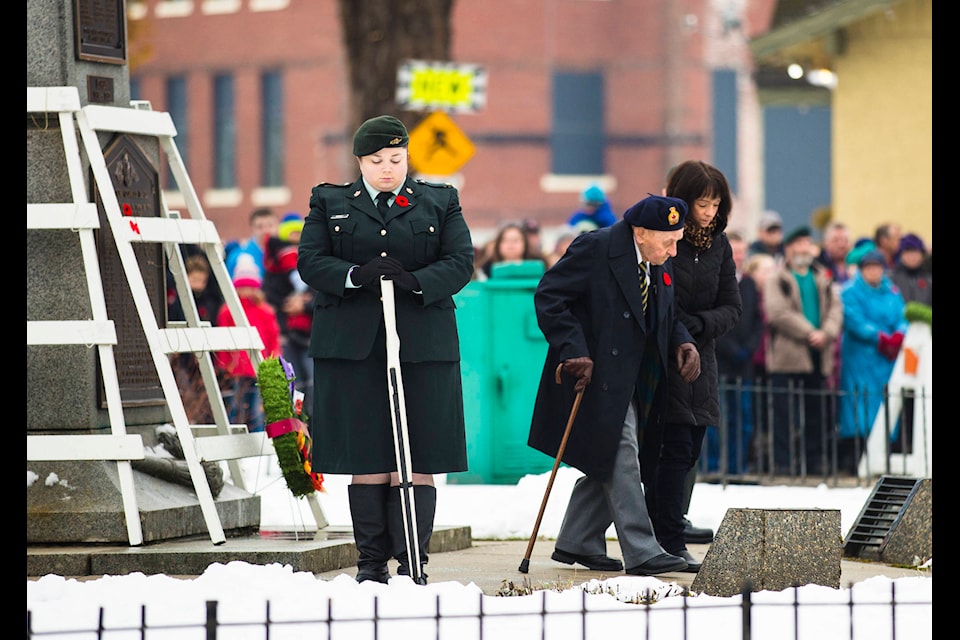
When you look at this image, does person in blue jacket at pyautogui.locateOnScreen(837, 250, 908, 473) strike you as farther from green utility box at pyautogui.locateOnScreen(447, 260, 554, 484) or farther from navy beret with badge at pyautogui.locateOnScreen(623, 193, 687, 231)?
navy beret with badge at pyautogui.locateOnScreen(623, 193, 687, 231)

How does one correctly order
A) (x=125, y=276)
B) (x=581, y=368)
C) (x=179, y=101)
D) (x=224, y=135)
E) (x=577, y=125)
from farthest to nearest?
(x=179, y=101) < (x=224, y=135) < (x=577, y=125) < (x=125, y=276) < (x=581, y=368)

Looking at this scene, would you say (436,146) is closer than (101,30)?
No

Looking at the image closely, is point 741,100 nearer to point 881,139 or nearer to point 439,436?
point 881,139

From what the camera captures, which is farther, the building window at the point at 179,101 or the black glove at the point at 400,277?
the building window at the point at 179,101

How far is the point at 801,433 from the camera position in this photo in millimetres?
14016

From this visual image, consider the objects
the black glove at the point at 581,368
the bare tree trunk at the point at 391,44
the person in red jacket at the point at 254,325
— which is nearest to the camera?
the black glove at the point at 581,368

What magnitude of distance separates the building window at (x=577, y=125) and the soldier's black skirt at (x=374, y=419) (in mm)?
37771

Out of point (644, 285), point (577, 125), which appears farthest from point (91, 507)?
point (577, 125)

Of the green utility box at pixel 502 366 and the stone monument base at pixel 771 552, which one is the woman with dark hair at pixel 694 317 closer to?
the stone monument base at pixel 771 552

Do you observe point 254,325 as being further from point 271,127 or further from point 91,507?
point 271,127

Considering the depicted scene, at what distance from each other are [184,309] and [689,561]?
2.81 metres

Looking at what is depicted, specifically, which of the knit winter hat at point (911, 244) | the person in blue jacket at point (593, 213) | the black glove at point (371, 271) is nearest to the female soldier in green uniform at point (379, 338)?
the black glove at point (371, 271)

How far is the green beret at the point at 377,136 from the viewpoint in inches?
311
